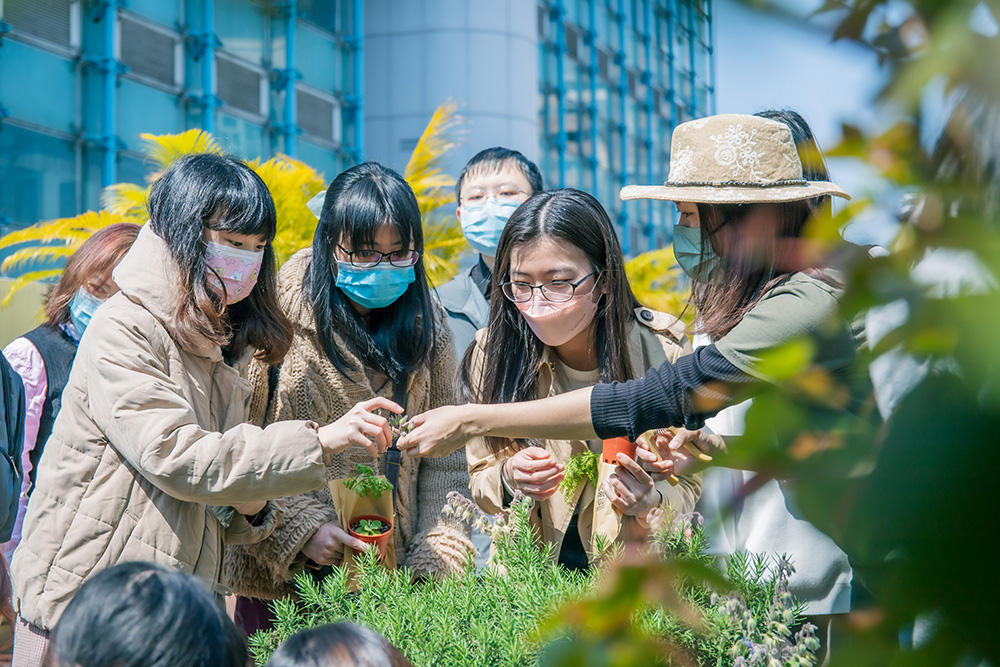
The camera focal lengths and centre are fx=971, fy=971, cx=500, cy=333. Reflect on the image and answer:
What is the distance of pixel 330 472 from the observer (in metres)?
3.08

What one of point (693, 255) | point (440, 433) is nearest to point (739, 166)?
Result: point (693, 255)

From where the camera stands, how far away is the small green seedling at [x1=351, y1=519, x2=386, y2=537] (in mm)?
2713

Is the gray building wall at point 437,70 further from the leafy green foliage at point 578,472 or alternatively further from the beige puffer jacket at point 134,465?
the beige puffer jacket at point 134,465

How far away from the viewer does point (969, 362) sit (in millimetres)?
487

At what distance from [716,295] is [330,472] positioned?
1384mm

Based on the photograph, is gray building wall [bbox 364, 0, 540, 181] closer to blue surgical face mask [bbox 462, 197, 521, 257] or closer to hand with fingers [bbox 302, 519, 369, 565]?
blue surgical face mask [bbox 462, 197, 521, 257]

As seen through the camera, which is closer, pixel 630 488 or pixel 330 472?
pixel 630 488

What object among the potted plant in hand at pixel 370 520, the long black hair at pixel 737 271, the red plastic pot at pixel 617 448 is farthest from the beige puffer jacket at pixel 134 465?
the long black hair at pixel 737 271

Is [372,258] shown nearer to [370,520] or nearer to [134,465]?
[370,520]

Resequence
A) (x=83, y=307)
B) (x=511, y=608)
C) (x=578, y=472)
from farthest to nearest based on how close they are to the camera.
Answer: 1. (x=83, y=307)
2. (x=578, y=472)
3. (x=511, y=608)

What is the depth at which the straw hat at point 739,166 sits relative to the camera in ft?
7.57

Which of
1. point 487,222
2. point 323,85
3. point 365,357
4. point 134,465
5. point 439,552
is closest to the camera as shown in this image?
point 134,465

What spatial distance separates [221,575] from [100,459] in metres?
0.55

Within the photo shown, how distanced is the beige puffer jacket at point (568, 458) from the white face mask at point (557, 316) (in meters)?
0.10
